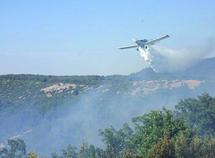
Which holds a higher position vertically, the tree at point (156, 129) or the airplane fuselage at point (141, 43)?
the airplane fuselage at point (141, 43)

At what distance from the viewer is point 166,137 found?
196 feet

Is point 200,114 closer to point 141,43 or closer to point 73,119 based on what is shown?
point 141,43

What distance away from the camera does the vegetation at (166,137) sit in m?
57.7

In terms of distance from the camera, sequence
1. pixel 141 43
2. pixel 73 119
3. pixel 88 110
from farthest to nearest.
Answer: pixel 88 110 → pixel 73 119 → pixel 141 43

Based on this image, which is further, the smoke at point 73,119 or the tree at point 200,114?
the smoke at point 73,119

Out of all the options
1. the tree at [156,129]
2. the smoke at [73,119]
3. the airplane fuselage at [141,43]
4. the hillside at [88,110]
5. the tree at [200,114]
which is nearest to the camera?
the tree at [156,129]

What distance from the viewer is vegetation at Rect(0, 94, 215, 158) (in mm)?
57691

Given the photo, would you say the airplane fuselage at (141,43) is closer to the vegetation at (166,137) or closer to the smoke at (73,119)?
the vegetation at (166,137)

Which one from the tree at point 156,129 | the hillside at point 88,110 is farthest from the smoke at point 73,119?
the tree at point 156,129

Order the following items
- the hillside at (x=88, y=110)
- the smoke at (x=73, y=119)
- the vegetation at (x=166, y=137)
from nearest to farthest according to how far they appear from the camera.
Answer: the vegetation at (x=166, y=137)
the smoke at (x=73, y=119)
the hillside at (x=88, y=110)

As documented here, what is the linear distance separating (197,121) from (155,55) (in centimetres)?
3937

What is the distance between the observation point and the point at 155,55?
495 ft

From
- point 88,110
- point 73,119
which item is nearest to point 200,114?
point 73,119

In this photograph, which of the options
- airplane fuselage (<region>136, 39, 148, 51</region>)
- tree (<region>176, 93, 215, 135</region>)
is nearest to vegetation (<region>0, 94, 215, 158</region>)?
tree (<region>176, 93, 215, 135</region>)
